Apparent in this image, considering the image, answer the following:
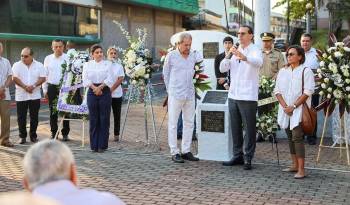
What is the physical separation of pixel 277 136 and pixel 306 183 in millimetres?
4175

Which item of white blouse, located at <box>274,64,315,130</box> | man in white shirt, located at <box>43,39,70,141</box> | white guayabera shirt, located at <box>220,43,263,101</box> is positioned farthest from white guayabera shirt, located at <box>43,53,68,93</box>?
white blouse, located at <box>274,64,315,130</box>

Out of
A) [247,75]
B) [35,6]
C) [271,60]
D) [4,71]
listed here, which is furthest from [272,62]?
[35,6]

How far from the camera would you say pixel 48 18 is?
28594 millimetres

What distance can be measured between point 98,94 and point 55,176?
7223mm

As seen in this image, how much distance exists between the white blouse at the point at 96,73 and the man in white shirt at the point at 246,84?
7.52 ft

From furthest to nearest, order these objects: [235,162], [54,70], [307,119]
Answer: [54,70]
[235,162]
[307,119]

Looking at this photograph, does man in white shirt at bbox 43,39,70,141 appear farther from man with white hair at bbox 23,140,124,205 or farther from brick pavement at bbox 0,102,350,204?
man with white hair at bbox 23,140,124,205

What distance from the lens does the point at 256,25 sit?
1376 centimetres

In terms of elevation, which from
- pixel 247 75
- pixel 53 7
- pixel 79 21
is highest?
pixel 53 7

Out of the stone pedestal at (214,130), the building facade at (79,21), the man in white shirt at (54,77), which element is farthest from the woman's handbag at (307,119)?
the building facade at (79,21)

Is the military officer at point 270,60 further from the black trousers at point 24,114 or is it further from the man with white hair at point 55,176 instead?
the man with white hair at point 55,176

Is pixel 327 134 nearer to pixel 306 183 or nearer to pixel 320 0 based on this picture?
pixel 306 183

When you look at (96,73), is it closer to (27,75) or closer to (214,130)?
(27,75)

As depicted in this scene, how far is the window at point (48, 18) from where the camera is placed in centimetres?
2512
